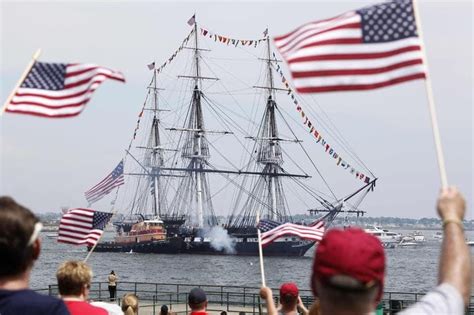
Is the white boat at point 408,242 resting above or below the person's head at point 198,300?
above

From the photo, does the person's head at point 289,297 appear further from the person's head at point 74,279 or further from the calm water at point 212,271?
the calm water at point 212,271

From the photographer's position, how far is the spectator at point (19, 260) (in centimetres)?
307

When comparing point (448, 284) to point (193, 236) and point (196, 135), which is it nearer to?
point (196, 135)

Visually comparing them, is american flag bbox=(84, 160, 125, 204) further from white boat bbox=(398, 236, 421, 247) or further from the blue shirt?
white boat bbox=(398, 236, 421, 247)

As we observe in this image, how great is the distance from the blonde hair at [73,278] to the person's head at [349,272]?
2298 mm

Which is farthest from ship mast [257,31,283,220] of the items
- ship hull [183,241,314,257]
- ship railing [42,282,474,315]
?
ship railing [42,282,474,315]

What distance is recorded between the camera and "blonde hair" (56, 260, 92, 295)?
446 centimetres

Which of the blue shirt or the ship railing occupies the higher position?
the blue shirt

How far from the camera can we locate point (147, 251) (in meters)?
115

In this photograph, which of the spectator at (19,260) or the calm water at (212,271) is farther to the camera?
the calm water at (212,271)

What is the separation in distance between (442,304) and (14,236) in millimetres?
1480

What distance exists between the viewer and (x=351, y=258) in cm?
231

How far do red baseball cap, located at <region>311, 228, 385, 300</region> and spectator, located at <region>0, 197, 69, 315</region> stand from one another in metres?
1.18

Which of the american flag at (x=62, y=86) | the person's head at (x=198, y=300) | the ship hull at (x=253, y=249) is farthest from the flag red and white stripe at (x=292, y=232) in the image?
the ship hull at (x=253, y=249)
